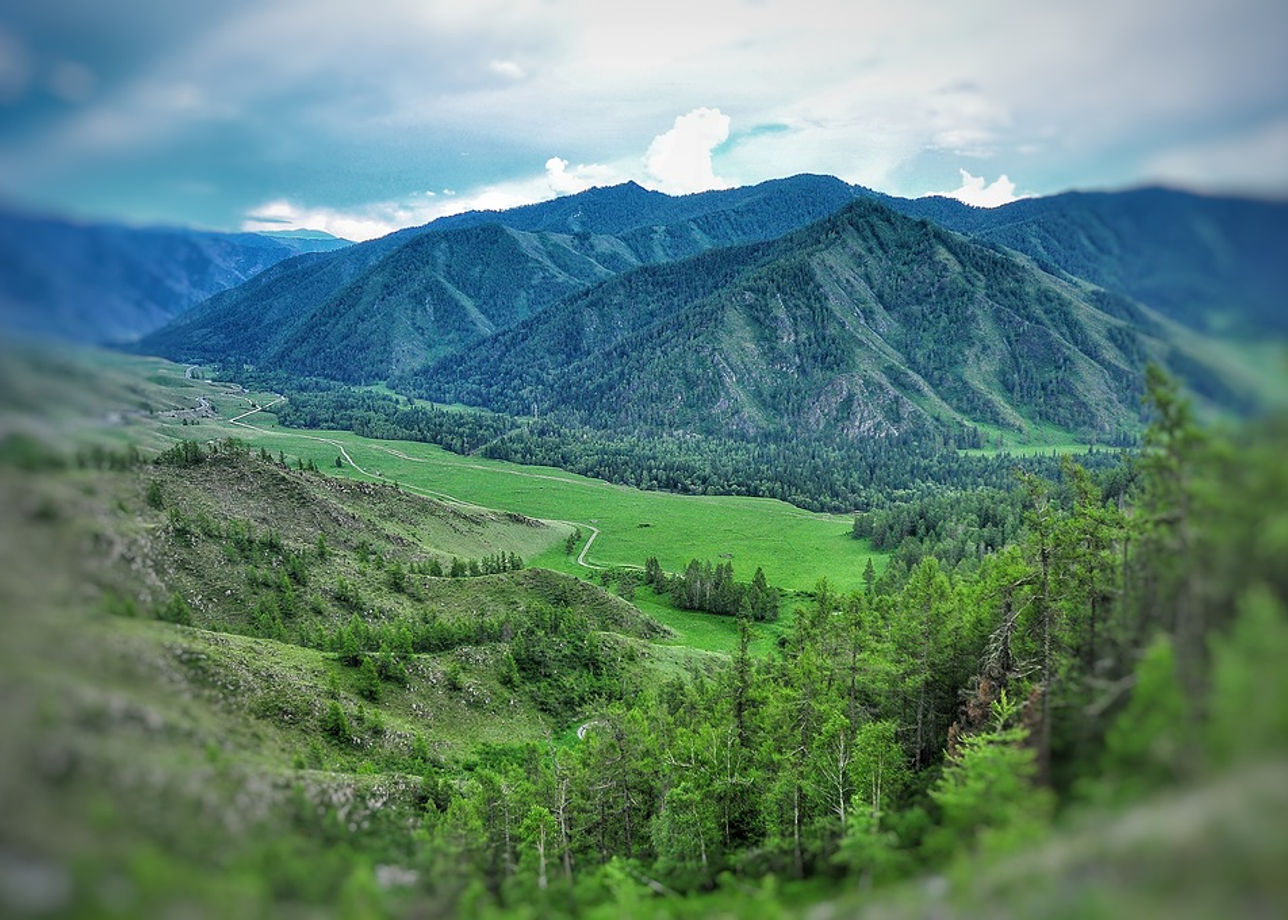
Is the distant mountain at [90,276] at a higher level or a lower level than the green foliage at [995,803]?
higher

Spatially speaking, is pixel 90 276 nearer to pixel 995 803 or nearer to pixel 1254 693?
pixel 995 803

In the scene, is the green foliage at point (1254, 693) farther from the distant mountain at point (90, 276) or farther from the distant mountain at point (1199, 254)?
the distant mountain at point (90, 276)

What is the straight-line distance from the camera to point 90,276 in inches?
1286

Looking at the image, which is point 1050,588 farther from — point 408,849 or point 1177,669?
point 408,849

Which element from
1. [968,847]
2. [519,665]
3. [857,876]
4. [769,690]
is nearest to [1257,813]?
[968,847]

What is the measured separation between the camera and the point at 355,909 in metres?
22.0

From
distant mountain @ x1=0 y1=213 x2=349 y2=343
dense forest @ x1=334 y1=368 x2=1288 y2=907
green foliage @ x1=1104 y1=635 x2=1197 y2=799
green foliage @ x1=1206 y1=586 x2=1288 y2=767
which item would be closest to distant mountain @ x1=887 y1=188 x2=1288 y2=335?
dense forest @ x1=334 y1=368 x2=1288 y2=907

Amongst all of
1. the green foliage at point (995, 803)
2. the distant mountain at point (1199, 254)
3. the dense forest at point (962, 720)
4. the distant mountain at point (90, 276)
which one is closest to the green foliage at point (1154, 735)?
the dense forest at point (962, 720)

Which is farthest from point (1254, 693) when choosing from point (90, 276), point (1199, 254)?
point (90, 276)

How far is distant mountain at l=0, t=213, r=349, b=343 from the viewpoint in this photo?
27.7 m

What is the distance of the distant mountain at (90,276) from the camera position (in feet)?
90.9

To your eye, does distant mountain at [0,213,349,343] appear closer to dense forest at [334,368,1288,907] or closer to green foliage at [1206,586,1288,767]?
dense forest at [334,368,1288,907]

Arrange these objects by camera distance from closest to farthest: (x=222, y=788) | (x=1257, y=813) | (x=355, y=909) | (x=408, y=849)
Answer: (x=1257, y=813)
(x=355, y=909)
(x=222, y=788)
(x=408, y=849)

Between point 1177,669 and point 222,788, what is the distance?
36.3 metres
